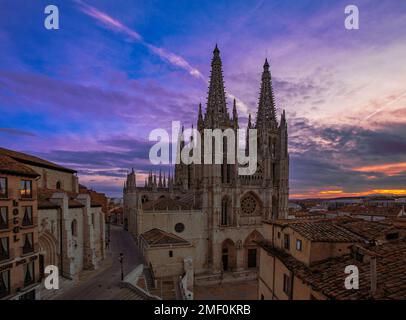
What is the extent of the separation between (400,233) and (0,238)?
2299cm

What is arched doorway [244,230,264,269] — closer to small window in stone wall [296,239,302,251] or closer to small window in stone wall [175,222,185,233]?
small window in stone wall [175,222,185,233]

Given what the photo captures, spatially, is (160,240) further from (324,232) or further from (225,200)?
(324,232)

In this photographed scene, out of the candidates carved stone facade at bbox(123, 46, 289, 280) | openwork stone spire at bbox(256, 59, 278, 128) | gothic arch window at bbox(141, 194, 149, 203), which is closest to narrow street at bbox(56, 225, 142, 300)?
carved stone facade at bbox(123, 46, 289, 280)

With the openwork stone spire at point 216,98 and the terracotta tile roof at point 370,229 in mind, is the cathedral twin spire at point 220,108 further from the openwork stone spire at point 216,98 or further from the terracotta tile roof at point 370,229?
the terracotta tile roof at point 370,229

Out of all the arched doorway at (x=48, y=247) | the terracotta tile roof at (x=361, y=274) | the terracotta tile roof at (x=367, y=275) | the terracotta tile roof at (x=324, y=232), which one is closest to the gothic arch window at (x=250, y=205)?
the terracotta tile roof at (x=324, y=232)

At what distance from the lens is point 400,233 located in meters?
13.3

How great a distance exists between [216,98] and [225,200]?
17.3 meters

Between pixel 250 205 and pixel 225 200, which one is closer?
pixel 225 200

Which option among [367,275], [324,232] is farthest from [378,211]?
[367,275]

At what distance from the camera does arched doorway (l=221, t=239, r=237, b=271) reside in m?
36.9

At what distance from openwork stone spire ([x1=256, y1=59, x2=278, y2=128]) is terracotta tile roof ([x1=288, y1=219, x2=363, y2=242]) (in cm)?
3451

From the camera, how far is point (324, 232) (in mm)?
11969
